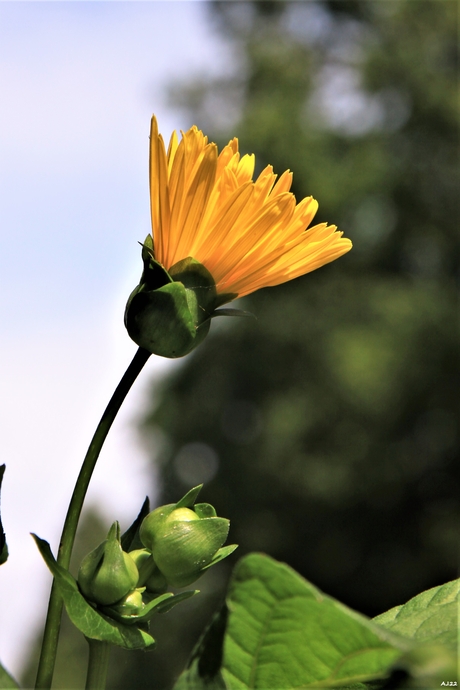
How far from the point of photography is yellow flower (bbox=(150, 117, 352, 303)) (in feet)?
1.99

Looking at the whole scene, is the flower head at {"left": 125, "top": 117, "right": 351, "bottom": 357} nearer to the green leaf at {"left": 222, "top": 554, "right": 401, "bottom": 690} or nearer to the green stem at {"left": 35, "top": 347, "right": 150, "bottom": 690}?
the green stem at {"left": 35, "top": 347, "right": 150, "bottom": 690}

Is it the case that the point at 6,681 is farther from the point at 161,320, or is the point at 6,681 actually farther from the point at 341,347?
the point at 341,347

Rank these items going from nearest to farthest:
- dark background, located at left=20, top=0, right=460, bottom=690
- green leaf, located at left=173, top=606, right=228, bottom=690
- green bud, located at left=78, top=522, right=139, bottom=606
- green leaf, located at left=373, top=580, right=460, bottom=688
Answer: green leaf, located at left=373, top=580, right=460, bottom=688 < green leaf, located at left=173, top=606, right=228, bottom=690 < green bud, located at left=78, top=522, right=139, bottom=606 < dark background, located at left=20, top=0, right=460, bottom=690

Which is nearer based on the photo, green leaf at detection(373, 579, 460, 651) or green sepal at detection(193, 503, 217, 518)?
green leaf at detection(373, 579, 460, 651)

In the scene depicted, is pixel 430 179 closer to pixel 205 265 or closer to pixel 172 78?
pixel 172 78

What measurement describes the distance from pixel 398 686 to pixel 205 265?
13.5 inches

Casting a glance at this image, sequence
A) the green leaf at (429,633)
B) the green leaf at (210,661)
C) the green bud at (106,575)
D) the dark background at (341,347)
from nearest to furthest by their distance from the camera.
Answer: the green leaf at (429,633), the green leaf at (210,661), the green bud at (106,575), the dark background at (341,347)

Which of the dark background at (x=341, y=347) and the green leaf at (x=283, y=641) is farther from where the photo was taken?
the dark background at (x=341, y=347)

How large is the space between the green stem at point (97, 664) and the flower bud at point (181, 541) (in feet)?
0.21

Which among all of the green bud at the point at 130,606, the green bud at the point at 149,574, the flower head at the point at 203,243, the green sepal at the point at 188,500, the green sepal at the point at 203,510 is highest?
the flower head at the point at 203,243

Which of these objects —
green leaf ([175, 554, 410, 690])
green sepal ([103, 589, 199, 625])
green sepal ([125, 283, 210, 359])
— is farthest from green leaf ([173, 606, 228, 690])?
green sepal ([125, 283, 210, 359])

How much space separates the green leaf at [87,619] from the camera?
477 mm

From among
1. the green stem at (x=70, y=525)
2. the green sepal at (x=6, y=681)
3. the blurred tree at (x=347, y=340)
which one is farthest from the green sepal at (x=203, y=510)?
the blurred tree at (x=347, y=340)

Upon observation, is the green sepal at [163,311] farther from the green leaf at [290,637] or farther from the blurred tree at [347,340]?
the blurred tree at [347,340]
